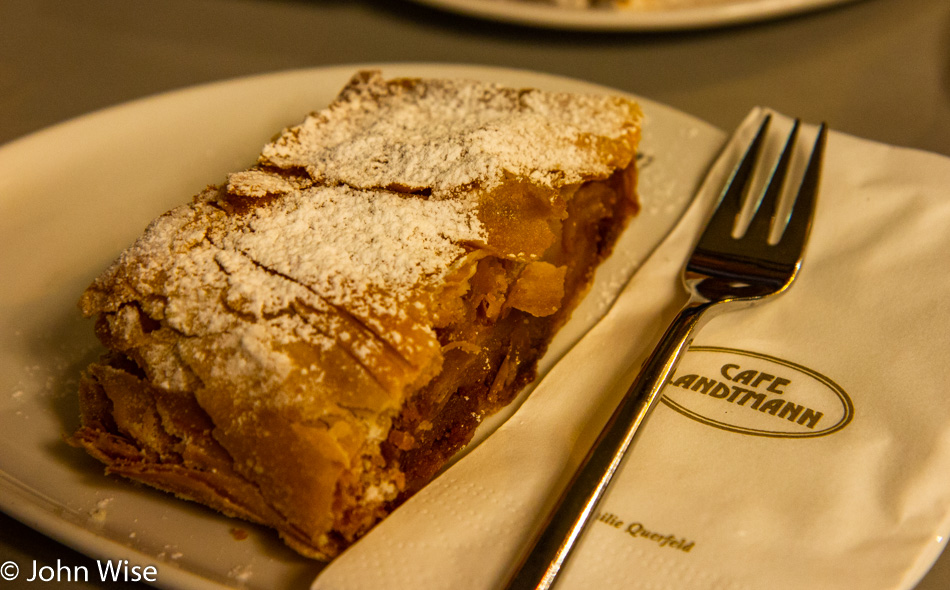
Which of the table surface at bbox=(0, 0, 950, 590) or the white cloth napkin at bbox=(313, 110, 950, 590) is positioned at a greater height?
the table surface at bbox=(0, 0, 950, 590)

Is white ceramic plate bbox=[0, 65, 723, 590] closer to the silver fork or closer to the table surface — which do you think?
the silver fork

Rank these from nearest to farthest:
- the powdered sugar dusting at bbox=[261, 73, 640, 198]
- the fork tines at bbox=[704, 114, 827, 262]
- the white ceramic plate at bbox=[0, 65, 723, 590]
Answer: the white ceramic plate at bbox=[0, 65, 723, 590]
the powdered sugar dusting at bbox=[261, 73, 640, 198]
the fork tines at bbox=[704, 114, 827, 262]

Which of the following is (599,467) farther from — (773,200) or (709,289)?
(773,200)

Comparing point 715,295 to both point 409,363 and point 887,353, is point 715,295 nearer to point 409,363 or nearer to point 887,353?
point 887,353

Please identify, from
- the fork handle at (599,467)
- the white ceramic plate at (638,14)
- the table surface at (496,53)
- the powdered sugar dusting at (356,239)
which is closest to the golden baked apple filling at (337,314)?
the powdered sugar dusting at (356,239)

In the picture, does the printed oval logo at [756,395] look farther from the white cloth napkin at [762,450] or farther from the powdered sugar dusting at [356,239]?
the powdered sugar dusting at [356,239]

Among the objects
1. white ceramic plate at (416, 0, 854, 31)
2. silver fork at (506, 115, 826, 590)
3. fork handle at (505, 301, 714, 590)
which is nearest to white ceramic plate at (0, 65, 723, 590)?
silver fork at (506, 115, 826, 590)

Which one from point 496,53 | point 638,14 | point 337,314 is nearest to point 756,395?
point 337,314

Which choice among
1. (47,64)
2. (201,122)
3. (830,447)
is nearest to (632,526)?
(830,447)
